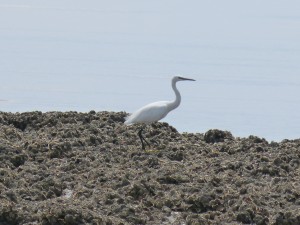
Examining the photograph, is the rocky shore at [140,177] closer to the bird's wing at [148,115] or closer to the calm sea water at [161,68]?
Answer: the bird's wing at [148,115]

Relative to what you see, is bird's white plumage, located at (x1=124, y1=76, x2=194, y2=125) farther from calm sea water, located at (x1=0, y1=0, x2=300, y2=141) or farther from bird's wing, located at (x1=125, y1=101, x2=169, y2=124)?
calm sea water, located at (x1=0, y1=0, x2=300, y2=141)

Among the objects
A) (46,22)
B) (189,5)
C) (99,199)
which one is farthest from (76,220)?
(189,5)

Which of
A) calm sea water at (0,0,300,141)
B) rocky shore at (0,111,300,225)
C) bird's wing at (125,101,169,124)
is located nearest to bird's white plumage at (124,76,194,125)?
bird's wing at (125,101,169,124)

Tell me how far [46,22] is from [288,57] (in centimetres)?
2271

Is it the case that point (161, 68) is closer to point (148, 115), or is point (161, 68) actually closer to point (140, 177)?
point (148, 115)

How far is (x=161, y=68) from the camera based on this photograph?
36.3 m

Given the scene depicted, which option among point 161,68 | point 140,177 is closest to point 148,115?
point 140,177

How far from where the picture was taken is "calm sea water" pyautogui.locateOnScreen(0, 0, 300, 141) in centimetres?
2756

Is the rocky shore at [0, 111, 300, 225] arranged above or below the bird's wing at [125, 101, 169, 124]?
below

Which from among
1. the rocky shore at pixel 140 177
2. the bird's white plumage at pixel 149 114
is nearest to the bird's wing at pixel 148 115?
the bird's white plumage at pixel 149 114

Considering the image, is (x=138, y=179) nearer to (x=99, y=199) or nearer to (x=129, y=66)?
(x=99, y=199)

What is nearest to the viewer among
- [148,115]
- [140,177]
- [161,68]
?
[140,177]

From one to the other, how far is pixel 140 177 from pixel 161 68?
22.6 meters

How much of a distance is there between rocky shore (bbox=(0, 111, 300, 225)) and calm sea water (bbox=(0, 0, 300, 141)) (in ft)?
21.9
